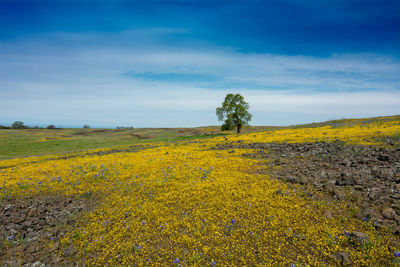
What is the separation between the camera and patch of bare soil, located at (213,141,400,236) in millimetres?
7180

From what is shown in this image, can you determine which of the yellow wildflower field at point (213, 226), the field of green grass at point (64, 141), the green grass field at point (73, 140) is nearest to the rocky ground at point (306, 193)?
the yellow wildflower field at point (213, 226)

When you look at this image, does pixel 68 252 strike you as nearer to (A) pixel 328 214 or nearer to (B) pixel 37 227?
(B) pixel 37 227

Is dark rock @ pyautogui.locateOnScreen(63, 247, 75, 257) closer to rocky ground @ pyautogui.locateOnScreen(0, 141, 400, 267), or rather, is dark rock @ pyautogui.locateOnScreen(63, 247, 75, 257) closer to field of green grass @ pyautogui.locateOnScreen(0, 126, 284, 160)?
rocky ground @ pyautogui.locateOnScreen(0, 141, 400, 267)

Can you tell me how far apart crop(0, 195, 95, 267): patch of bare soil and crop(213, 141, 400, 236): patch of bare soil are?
10065mm

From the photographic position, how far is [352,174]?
33.8 feet

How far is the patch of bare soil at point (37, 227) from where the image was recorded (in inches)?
250

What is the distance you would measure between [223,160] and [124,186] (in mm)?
8083

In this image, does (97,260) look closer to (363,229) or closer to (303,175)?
(363,229)

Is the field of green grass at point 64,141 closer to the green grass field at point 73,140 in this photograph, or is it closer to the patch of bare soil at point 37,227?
the green grass field at point 73,140

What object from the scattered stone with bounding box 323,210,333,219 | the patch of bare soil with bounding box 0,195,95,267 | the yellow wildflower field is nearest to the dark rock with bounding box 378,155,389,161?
the yellow wildflower field

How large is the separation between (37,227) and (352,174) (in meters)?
14.8

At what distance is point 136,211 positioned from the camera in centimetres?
873

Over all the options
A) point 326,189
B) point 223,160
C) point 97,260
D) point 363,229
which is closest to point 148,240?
point 97,260

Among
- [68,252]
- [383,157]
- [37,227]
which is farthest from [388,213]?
[37,227]
